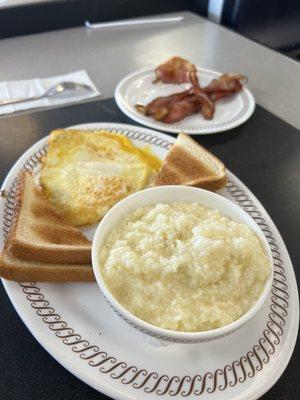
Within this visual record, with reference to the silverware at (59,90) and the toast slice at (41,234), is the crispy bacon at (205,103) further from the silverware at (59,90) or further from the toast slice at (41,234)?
the toast slice at (41,234)

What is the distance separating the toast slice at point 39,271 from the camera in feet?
3.76

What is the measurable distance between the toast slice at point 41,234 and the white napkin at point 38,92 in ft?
2.54

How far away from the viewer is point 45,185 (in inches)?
59.1

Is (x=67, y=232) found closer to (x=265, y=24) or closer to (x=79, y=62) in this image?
(x=79, y=62)

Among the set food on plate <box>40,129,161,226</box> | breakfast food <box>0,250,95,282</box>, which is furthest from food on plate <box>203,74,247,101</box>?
breakfast food <box>0,250,95,282</box>

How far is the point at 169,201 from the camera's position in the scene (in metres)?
1.30

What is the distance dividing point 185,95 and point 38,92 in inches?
34.0

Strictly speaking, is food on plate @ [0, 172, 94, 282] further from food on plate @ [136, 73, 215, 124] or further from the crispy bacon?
the crispy bacon

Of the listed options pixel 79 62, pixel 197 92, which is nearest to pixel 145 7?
pixel 79 62

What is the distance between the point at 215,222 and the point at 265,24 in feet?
10.7

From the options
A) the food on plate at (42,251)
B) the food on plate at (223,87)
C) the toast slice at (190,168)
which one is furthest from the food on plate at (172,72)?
the food on plate at (42,251)

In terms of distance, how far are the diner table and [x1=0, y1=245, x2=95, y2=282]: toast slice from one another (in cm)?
12

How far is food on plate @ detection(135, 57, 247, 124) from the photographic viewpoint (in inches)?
82.1

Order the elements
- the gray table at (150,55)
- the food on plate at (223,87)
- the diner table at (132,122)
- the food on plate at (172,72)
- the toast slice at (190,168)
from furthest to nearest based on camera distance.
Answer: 1. the gray table at (150,55)
2. the food on plate at (172,72)
3. the food on plate at (223,87)
4. the toast slice at (190,168)
5. the diner table at (132,122)
